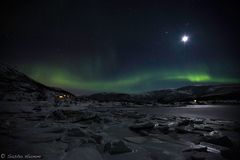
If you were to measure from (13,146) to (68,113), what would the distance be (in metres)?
12.7

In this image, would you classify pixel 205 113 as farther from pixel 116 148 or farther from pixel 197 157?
pixel 116 148

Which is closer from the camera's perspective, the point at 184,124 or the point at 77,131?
the point at 77,131

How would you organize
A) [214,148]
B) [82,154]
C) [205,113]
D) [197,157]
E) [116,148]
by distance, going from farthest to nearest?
[205,113] < [214,148] < [116,148] < [197,157] < [82,154]

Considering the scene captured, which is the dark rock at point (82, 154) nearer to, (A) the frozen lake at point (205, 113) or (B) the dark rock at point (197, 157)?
(B) the dark rock at point (197, 157)

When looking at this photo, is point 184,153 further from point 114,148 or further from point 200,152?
point 114,148

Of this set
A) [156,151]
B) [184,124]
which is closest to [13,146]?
[156,151]

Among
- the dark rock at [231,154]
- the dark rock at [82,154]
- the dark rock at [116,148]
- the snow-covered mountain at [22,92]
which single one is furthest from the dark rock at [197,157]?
the snow-covered mountain at [22,92]

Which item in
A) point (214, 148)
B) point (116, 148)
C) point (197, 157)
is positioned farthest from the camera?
point (214, 148)

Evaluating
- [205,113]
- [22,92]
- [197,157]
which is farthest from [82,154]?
[22,92]

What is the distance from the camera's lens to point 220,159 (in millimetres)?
5961

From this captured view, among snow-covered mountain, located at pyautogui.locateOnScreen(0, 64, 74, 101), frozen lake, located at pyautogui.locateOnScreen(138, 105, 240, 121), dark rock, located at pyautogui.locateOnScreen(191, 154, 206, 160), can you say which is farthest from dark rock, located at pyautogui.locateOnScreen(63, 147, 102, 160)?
snow-covered mountain, located at pyautogui.locateOnScreen(0, 64, 74, 101)

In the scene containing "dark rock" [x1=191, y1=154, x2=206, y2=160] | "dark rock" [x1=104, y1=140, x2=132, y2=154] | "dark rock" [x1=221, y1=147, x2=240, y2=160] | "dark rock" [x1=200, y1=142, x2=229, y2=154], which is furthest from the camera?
"dark rock" [x1=200, y1=142, x2=229, y2=154]

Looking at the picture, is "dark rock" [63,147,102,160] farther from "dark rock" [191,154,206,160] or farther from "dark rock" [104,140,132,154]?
"dark rock" [191,154,206,160]

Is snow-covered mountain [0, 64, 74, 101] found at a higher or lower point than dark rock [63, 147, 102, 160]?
higher
